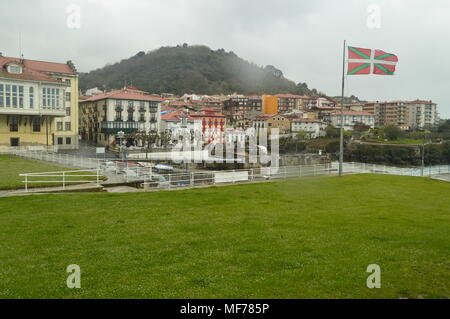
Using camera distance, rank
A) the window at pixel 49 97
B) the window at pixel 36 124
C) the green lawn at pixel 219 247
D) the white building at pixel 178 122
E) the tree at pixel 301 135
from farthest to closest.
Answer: the tree at pixel 301 135 < the white building at pixel 178 122 < the window at pixel 36 124 < the window at pixel 49 97 < the green lawn at pixel 219 247

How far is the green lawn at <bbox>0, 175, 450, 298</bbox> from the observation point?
22.4 feet

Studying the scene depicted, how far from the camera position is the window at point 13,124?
1944 inches

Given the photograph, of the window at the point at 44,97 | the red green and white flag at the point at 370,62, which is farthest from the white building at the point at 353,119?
the red green and white flag at the point at 370,62

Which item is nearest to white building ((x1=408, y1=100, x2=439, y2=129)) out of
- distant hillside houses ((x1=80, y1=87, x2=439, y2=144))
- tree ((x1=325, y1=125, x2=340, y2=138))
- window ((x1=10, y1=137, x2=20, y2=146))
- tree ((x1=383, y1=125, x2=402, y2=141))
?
distant hillside houses ((x1=80, y1=87, x2=439, y2=144))

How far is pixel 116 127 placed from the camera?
7169cm

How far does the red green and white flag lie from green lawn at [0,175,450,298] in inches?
326

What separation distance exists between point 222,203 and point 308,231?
18.9ft

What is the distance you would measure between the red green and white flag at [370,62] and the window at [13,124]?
141 feet

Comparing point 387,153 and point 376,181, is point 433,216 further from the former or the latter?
point 387,153

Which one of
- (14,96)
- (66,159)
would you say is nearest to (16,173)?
(66,159)

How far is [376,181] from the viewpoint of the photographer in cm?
2614

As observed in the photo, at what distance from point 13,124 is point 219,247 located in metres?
48.6

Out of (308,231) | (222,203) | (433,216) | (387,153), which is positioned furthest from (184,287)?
(387,153)

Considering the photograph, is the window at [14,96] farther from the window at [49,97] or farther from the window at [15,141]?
the window at [15,141]
